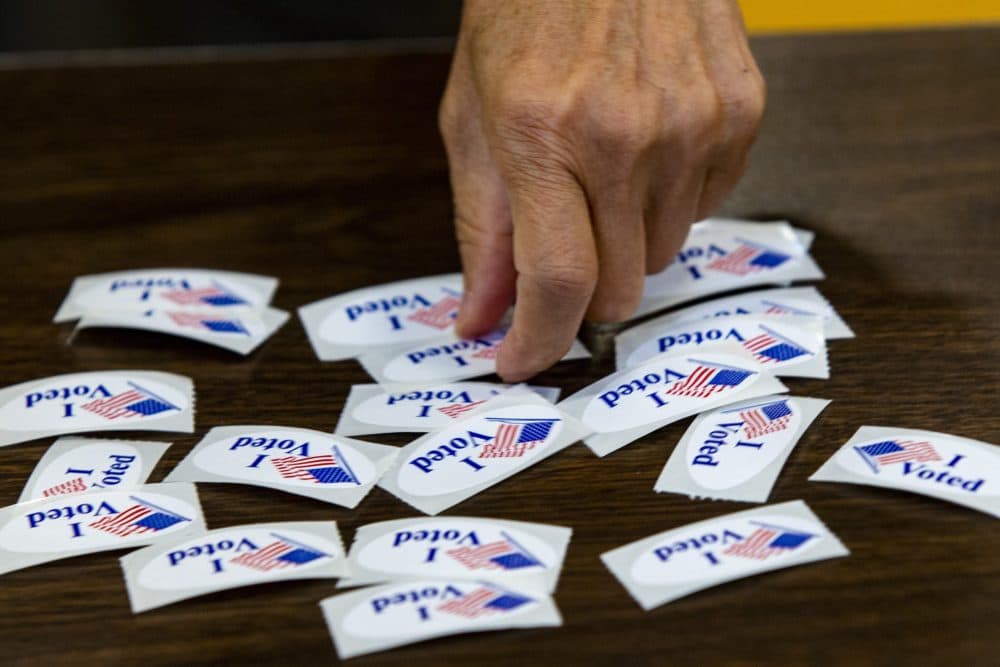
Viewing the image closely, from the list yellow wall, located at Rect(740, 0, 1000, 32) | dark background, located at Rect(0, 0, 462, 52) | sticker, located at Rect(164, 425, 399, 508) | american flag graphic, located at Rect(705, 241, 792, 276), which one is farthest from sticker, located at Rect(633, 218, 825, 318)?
yellow wall, located at Rect(740, 0, 1000, 32)

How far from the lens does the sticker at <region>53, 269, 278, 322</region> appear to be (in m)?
0.78

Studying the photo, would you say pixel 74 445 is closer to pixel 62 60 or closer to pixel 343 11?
pixel 62 60

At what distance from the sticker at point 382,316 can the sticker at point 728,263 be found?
0.43ft

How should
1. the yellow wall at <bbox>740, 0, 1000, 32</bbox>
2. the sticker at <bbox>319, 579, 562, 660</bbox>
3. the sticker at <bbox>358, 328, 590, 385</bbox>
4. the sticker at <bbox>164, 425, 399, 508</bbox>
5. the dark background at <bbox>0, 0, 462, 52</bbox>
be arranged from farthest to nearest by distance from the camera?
the yellow wall at <bbox>740, 0, 1000, 32</bbox> → the dark background at <bbox>0, 0, 462, 52</bbox> → the sticker at <bbox>358, 328, 590, 385</bbox> → the sticker at <bbox>164, 425, 399, 508</bbox> → the sticker at <bbox>319, 579, 562, 660</bbox>

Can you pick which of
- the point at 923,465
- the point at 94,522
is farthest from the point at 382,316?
the point at 923,465

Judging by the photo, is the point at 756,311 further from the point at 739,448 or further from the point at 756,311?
the point at 739,448

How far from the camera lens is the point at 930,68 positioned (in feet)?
3.50

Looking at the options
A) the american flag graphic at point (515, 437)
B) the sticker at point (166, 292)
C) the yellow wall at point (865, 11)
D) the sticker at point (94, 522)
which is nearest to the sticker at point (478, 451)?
the american flag graphic at point (515, 437)

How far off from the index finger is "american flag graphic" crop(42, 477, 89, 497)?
236mm

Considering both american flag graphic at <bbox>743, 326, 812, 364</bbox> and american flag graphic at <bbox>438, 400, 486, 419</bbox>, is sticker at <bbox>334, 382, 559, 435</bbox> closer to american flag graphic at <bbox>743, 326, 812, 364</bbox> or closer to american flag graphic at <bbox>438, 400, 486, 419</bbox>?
american flag graphic at <bbox>438, 400, 486, 419</bbox>

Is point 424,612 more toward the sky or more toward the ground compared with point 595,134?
more toward the ground

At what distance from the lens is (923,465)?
57cm

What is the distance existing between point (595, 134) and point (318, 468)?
0.24 meters

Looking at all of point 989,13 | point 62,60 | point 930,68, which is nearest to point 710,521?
point 930,68
